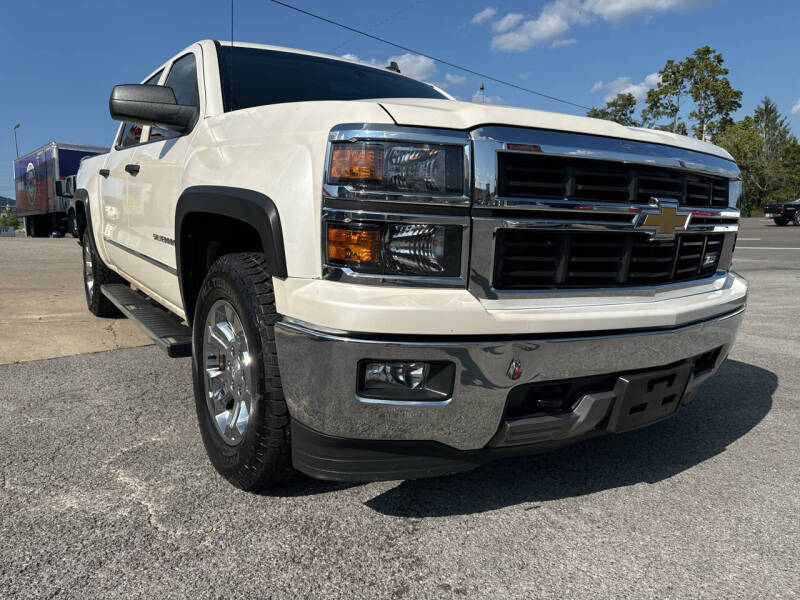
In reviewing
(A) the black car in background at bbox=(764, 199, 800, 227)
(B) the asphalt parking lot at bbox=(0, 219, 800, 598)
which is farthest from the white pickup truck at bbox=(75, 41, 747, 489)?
(A) the black car in background at bbox=(764, 199, 800, 227)

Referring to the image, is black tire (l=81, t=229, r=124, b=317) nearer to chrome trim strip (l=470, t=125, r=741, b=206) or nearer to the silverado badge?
chrome trim strip (l=470, t=125, r=741, b=206)

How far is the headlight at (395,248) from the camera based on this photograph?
178 cm

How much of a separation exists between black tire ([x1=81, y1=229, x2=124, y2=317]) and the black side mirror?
109 inches

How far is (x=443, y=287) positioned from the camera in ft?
5.93

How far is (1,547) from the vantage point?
6.37 feet

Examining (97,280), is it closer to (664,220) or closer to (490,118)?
(490,118)

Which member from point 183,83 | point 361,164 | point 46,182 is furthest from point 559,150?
point 46,182

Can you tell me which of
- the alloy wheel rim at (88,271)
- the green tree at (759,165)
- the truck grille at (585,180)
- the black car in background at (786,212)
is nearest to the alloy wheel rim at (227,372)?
the truck grille at (585,180)

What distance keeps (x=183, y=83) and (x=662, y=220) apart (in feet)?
8.65

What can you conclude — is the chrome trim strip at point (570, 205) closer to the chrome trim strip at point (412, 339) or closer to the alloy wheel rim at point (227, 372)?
the chrome trim strip at point (412, 339)

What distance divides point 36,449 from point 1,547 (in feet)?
2.68

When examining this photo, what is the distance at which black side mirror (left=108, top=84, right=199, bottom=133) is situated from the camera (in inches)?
106

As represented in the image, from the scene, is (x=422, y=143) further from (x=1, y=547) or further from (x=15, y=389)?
(x=15, y=389)

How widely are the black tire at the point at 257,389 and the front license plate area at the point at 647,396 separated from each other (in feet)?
3.63
